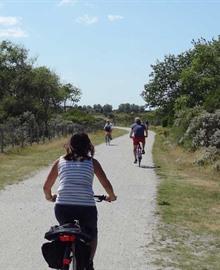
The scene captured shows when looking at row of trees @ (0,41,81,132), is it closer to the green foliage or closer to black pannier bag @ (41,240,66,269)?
the green foliage

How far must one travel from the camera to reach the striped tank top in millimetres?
5965

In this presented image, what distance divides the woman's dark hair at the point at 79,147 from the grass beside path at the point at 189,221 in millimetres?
2379

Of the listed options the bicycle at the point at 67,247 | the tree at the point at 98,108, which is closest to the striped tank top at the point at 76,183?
the bicycle at the point at 67,247

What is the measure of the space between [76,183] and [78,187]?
47mm

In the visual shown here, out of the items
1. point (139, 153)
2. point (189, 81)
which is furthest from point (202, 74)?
point (139, 153)

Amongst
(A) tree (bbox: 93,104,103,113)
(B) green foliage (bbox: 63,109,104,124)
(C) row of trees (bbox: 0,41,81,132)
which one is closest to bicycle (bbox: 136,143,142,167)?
(C) row of trees (bbox: 0,41,81,132)

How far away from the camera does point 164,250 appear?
28.0 ft

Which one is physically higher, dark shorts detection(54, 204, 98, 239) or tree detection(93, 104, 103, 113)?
tree detection(93, 104, 103, 113)

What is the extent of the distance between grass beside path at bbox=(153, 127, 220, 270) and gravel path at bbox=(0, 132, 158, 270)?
0.30 m

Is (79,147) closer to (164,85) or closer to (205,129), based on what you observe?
(205,129)

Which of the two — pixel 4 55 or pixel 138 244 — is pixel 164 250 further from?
pixel 4 55

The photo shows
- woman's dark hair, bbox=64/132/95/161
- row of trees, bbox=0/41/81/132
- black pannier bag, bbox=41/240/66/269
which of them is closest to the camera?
black pannier bag, bbox=41/240/66/269

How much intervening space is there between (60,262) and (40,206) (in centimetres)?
693

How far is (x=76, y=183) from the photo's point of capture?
6016 mm
